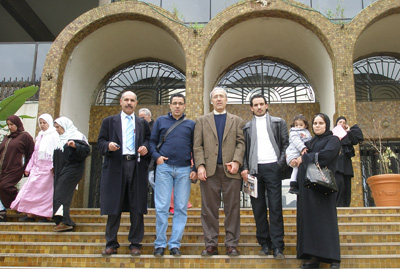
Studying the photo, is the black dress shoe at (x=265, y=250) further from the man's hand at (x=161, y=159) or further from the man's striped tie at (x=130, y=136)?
the man's striped tie at (x=130, y=136)

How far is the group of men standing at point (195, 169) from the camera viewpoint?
467cm

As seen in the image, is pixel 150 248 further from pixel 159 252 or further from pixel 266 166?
pixel 266 166

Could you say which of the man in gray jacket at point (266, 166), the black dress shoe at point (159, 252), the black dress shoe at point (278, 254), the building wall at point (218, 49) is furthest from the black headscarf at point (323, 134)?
the building wall at point (218, 49)

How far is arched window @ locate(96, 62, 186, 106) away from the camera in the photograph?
12.0 m

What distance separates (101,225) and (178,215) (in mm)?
1903

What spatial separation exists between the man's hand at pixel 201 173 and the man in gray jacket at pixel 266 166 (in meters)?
0.45

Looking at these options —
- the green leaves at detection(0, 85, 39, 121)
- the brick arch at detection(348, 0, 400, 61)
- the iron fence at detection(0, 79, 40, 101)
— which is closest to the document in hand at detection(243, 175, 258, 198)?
the green leaves at detection(0, 85, 39, 121)

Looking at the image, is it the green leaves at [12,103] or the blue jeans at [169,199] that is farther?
the green leaves at [12,103]

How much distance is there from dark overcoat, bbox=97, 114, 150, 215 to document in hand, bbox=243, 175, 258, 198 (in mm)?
1195

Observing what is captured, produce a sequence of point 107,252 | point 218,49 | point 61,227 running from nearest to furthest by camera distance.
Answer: point 107,252 < point 61,227 < point 218,49

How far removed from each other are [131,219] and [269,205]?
1601mm

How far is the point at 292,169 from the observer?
500cm

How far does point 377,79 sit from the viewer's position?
11742 mm

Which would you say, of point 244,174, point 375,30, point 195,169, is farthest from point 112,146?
point 375,30
